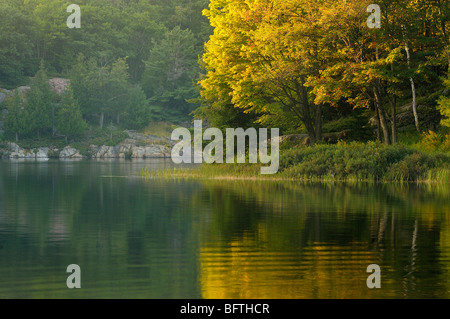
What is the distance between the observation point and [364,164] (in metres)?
35.5

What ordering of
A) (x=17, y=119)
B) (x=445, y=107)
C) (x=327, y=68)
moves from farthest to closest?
(x=17, y=119)
(x=327, y=68)
(x=445, y=107)

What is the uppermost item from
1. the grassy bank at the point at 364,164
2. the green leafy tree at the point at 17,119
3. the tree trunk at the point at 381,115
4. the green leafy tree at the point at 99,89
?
the green leafy tree at the point at 99,89

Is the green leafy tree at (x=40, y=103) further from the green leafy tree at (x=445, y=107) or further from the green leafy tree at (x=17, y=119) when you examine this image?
the green leafy tree at (x=445, y=107)

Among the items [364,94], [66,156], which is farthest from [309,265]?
[66,156]

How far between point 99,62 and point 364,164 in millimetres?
94678

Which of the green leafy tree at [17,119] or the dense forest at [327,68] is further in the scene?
the green leafy tree at [17,119]

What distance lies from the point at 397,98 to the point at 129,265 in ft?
126

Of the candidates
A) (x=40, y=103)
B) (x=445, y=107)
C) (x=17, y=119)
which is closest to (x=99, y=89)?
(x=40, y=103)

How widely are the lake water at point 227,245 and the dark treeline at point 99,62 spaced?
254 ft

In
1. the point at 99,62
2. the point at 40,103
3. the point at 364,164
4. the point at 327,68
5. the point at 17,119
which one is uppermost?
the point at 99,62

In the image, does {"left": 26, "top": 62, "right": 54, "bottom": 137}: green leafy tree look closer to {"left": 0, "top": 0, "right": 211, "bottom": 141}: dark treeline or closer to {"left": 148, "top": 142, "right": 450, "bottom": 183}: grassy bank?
{"left": 0, "top": 0, "right": 211, "bottom": 141}: dark treeline

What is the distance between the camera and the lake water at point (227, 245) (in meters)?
10.4

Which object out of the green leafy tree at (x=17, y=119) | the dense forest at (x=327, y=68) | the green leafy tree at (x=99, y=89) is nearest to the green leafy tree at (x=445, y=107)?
the dense forest at (x=327, y=68)

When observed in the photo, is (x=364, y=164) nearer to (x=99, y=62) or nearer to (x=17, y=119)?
(x=17, y=119)
